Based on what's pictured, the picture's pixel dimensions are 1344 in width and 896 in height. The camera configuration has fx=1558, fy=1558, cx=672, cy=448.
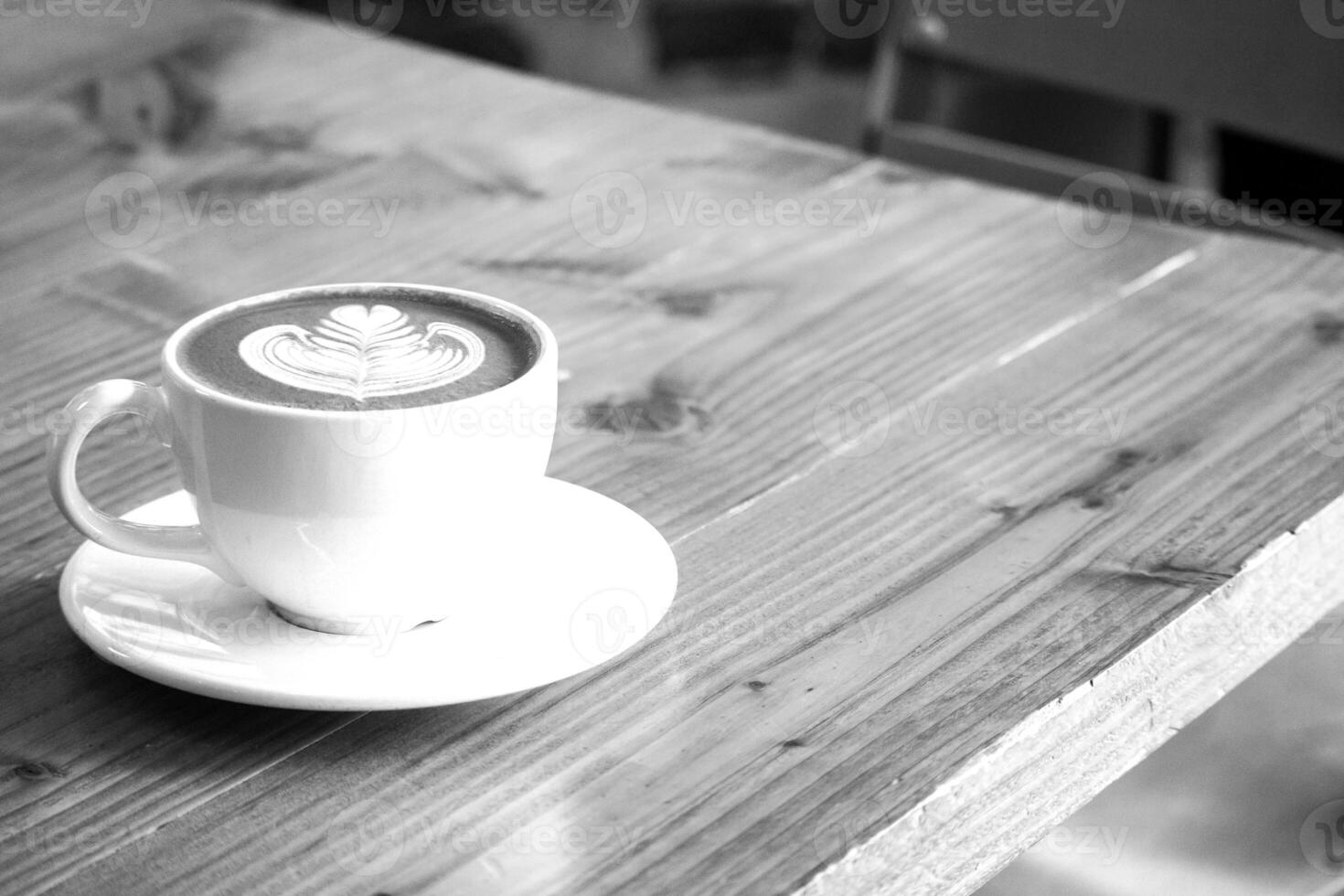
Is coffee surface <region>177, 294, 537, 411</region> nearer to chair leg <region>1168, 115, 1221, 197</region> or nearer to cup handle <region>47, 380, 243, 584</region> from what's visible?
cup handle <region>47, 380, 243, 584</region>

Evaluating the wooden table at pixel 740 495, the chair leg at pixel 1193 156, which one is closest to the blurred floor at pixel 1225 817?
the wooden table at pixel 740 495

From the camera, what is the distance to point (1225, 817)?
0.66 meters

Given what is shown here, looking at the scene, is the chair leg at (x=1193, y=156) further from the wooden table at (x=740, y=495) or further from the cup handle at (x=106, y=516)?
the cup handle at (x=106, y=516)

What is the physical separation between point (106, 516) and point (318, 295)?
10 cm

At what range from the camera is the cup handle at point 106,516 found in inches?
18.1

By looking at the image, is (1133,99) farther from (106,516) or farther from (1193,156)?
(106,516)

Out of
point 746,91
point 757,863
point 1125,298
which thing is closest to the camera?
point 757,863

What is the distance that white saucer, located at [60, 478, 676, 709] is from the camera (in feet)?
1.41

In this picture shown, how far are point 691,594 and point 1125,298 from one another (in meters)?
0.34

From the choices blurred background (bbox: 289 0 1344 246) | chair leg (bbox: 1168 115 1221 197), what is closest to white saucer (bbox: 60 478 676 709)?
blurred background (bbox: 289 0 1344 246)

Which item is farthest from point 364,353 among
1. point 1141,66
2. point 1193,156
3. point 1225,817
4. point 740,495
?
point 1193,156

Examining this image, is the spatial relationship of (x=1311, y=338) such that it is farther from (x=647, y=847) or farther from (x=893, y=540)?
(x=647, y=847)

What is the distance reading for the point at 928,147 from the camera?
1.25m

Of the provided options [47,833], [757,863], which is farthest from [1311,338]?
[47,833]
